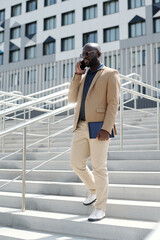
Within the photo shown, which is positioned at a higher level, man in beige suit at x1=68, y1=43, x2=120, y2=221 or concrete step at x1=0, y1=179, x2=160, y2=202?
man in beige suit at x1=68, y1=43, x2=120, y2=221

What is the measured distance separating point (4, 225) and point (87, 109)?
1422mm

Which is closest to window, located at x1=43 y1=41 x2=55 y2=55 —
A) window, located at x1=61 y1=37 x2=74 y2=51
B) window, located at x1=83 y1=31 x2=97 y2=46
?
window, located at x1=61 y1=37 x2=74 y2=51

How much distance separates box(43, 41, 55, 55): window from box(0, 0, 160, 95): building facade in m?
0.06

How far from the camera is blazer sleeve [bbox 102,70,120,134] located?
8.84 ft

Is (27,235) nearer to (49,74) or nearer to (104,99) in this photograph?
(104,99)

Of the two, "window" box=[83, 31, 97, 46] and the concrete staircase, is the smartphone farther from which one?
"window" box=[83, 31, 97, 46]

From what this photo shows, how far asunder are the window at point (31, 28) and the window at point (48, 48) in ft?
4.60

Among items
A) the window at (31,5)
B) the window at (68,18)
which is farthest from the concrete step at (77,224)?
the window at (31,5)

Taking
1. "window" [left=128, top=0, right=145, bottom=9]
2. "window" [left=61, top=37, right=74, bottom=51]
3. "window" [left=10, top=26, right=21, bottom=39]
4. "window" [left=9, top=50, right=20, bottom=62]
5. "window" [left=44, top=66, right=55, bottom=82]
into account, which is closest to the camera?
"window" [left=128, top=0, right=145, bottom=9]

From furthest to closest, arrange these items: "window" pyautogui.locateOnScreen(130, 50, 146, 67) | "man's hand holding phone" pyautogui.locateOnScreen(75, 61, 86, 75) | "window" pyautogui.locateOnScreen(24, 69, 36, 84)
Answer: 1. "window" pyautogui.locateOnScreen(24, 69, 36, 84)
2. "window" pyautogui.locateOnScreen(130, 50, 146, 67)
3. "man's hand holding phone" pyautogui.locateOnScreen(75, 61, 86, 75)

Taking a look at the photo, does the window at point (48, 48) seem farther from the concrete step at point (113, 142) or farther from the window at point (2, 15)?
the concrete step at point (113, 142)

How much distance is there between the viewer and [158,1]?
1747cm

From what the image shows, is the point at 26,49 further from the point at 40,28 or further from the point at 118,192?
the point at 118,192

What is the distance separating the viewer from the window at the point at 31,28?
2162 centimetres
